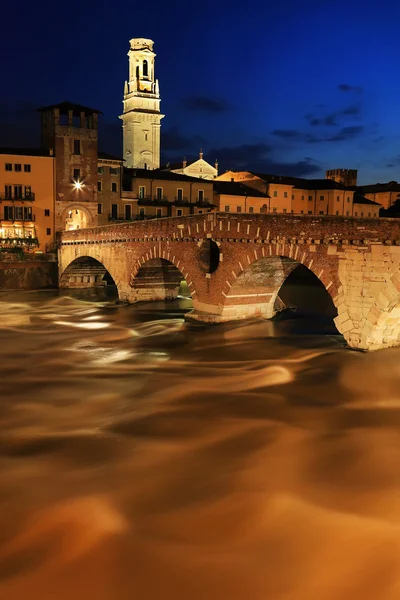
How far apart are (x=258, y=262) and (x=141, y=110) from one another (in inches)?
2576

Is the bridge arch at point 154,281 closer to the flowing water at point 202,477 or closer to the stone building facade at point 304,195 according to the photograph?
the flowing water at point 202,477

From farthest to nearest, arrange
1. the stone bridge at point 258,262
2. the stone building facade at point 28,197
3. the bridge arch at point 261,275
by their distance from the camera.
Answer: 1. the stone building facade at point 28,197
2. the bridge arch at point 261,275
3. the stone bridge at point 258,262

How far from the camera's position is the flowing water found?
7602 millimetres

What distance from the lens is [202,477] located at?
10258 millimetres

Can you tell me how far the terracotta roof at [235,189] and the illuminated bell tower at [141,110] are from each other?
694 inches

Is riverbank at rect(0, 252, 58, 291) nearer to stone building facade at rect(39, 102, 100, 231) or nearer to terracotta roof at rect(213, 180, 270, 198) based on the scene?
stone building facade at rect(39, 102, 100, 231)

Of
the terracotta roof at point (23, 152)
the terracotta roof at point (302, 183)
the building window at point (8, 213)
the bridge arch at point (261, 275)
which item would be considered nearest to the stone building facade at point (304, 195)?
the terracotta roof at point (302, 183)

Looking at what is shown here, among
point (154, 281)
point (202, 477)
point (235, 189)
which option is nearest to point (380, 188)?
point (235, 189)

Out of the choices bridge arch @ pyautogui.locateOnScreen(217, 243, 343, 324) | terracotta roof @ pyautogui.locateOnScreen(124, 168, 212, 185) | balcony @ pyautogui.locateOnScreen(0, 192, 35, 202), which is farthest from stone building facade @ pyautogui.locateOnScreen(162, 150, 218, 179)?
bridge arch @ pyautogui.locateOnScreen(217, 243, 343, 324)

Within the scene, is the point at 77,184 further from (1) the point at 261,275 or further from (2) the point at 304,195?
(2) the point at 304,195

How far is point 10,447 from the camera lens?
454 inches

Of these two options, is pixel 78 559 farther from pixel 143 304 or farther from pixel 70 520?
pixel 143 304

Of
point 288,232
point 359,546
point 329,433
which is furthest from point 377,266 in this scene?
point 359,546

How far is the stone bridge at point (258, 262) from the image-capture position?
17125 mm
